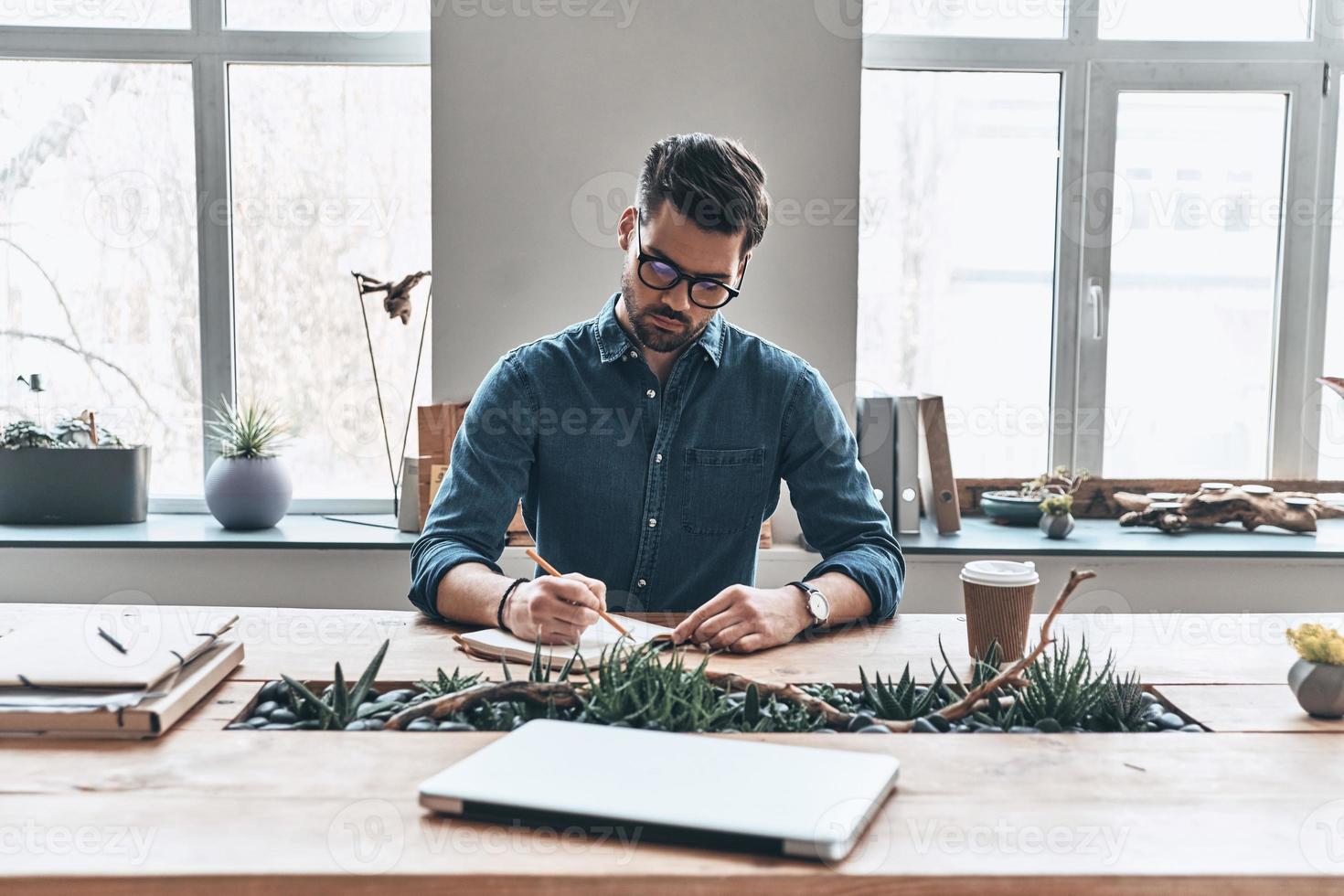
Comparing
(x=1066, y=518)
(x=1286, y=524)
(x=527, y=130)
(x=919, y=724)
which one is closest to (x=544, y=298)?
(x=527, y=130)

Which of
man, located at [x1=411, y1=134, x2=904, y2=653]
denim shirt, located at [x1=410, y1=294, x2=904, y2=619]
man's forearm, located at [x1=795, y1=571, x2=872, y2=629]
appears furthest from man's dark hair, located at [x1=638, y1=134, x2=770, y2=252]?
man's forearm, located at [x1=795, y1=571, x2=872, y2=629]

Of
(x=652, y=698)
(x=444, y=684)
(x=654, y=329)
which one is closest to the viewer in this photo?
(x=652, y=698)

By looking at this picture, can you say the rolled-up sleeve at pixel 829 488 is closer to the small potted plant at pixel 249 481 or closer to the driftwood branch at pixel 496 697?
the driftwood branch at pixel 496 697

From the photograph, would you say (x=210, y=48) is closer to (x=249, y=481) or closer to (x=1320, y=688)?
(x=249, y=481)

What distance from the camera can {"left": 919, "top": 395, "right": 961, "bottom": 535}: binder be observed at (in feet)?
8.93

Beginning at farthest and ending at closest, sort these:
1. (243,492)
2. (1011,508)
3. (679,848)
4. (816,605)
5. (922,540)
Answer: (1011,508), (243,492), (922,540), (816,605), (679,848)

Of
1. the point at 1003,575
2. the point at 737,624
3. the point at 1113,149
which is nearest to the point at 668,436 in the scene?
the point at 737,624

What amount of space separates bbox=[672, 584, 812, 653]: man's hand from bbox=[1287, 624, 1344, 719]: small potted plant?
608 mm

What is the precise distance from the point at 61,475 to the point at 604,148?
162cm

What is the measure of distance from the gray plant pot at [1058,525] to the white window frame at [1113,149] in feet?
1.31

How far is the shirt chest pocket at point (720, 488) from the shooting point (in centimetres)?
194

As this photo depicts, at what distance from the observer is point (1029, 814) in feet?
3.06

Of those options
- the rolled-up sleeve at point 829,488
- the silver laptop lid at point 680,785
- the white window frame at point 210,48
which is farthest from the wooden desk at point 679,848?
the white window frame at point 210,48

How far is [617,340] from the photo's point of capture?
196 centimetres
